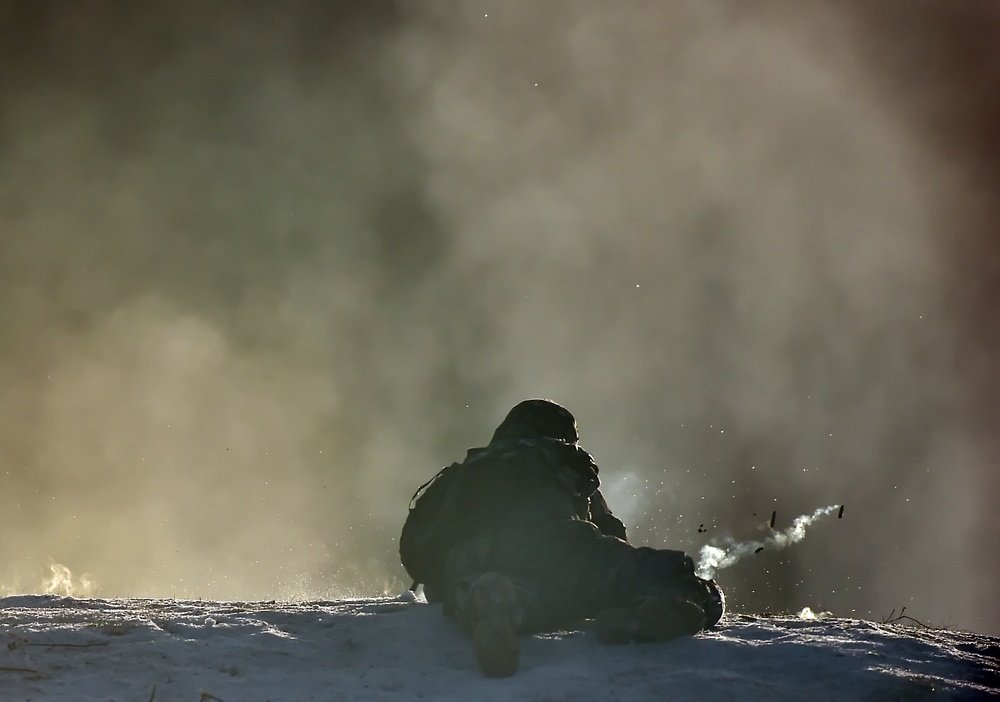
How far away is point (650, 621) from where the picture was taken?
23.8 ft

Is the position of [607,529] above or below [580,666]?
above

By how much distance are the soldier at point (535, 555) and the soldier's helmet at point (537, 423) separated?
0.01m

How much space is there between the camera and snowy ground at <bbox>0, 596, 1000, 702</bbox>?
6066mm

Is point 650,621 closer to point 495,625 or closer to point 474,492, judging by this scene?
point 495,625

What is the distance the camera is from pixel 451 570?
28.1ft

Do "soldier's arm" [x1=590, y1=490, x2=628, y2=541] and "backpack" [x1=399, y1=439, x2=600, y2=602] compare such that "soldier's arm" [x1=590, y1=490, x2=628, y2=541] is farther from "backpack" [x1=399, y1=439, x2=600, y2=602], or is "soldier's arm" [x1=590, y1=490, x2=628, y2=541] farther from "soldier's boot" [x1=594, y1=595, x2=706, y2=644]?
"soldier's boot" [x1=594, y1=595, x2=706, y2=644]

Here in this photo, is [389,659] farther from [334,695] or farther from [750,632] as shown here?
[750,632]

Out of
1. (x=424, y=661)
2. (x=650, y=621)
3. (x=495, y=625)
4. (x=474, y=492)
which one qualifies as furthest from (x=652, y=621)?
(x=474, y=492)

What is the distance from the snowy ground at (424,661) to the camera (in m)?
6.07

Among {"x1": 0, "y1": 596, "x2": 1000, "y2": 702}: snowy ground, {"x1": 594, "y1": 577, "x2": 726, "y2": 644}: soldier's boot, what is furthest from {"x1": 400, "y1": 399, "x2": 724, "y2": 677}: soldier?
{"x1": 0, "y1": 596, "x2": 1000, "y2": 702}: snowy ground

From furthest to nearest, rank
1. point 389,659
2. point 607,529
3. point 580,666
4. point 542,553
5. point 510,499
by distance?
point 607,529 < point 510,499 < point 542,553 < point 389,659 < point 580,666

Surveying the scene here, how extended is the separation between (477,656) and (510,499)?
7.63ft

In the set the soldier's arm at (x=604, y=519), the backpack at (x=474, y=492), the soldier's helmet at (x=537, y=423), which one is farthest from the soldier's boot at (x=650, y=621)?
the soldier's helmet at (x=537, y=423)

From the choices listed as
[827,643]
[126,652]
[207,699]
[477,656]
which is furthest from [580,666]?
[126,652]
